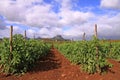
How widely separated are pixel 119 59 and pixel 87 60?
277 inches

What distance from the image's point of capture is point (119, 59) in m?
20.8

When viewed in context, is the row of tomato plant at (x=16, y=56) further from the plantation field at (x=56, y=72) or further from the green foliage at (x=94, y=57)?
the green foliage at (x=94, y=57)

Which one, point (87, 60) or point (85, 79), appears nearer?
point (85, 79)

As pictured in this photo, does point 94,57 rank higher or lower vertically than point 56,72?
higher

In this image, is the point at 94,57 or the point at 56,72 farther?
the point at 56,72

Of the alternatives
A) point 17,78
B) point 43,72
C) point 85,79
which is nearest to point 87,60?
point 85,79

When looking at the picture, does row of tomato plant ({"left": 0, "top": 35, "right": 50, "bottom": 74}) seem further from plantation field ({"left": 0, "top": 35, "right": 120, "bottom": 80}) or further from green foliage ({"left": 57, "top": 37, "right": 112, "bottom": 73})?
green foliage ({"left": 57, "top": 37, "right": 112, "bottom": 73})

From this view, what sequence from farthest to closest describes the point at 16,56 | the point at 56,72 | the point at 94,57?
the point at 56,72 → the point at 16,56 → the point at 94,57

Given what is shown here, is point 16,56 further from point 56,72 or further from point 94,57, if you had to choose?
point 94,57

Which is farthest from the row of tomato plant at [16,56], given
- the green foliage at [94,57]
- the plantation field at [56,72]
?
the green foliage at [94,57]

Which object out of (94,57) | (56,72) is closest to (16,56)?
(56,72)

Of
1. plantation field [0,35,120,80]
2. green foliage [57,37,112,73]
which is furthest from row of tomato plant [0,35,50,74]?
green foliage [57,37,112,73]

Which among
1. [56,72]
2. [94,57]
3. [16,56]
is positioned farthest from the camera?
[56,72]

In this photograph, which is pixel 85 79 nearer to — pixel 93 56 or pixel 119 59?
pixel 93 56
